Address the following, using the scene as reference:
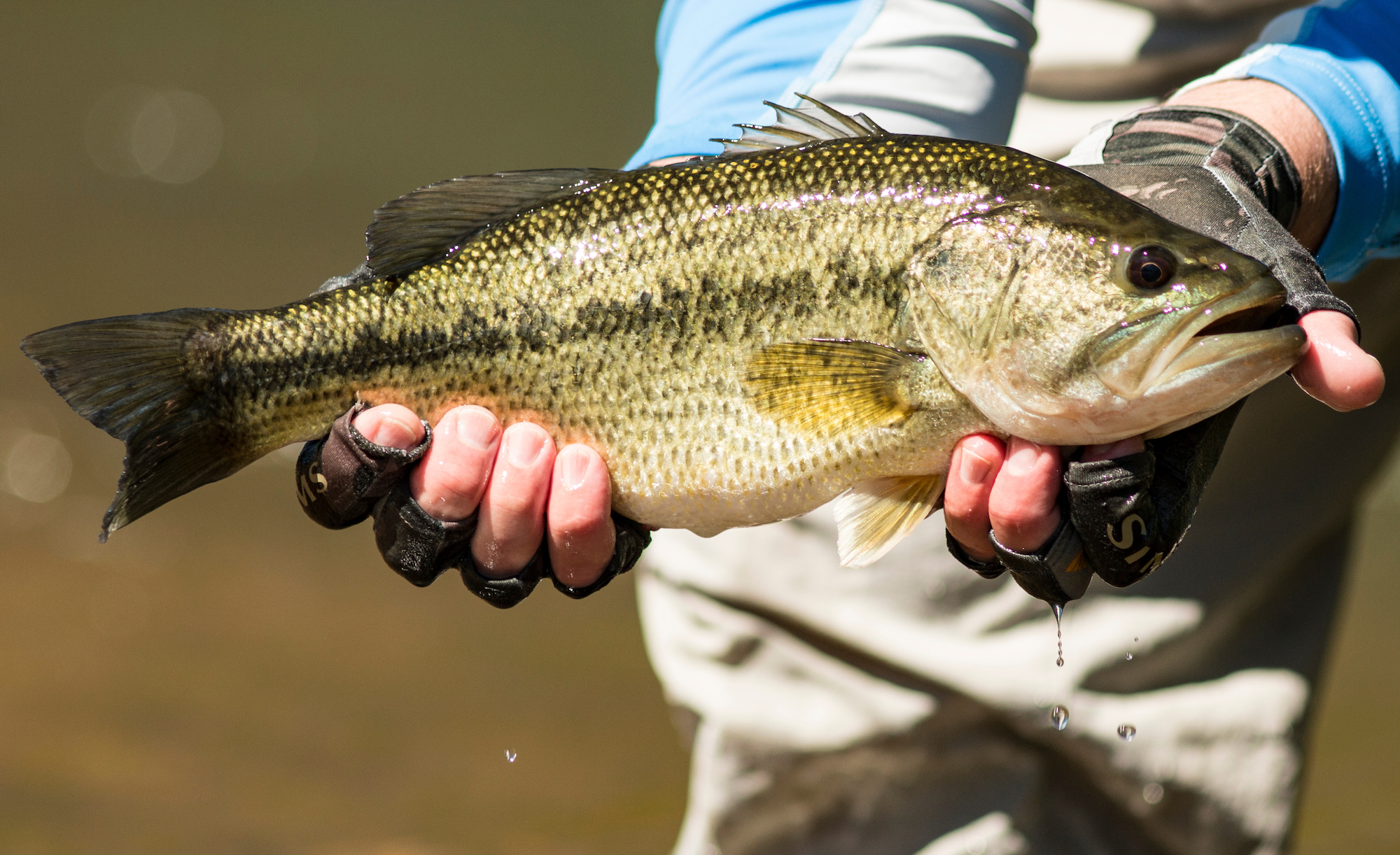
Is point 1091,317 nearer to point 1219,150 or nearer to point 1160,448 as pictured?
point 1160,448

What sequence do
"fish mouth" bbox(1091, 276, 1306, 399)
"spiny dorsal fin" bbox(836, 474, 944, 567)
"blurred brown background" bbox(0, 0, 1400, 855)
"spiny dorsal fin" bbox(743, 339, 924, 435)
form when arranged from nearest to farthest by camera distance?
1. "fish mouth" bbox(1091, 276, 1306, 399)
2. "spiny dorsal fin" bbox(743, 339, 924, 435)
3. "spiny dorsal fin" bbox(836, 474, 944, 567)
4. "blurred brown background" bbox(0, 0, 1400, 855)

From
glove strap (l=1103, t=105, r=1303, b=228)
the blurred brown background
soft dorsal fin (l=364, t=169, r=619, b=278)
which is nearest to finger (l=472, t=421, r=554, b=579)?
soft dorsal fin (l=364, t=169, r=619, b=278)

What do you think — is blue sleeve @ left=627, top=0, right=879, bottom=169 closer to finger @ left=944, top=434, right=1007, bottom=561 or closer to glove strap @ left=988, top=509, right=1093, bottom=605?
finger @ left=944, top=434, right=1007, bottom=561

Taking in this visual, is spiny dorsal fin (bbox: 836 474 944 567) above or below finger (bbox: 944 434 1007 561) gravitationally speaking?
below

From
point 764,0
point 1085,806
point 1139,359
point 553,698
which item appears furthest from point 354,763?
point 1139,359

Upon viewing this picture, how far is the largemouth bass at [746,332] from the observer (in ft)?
6.42

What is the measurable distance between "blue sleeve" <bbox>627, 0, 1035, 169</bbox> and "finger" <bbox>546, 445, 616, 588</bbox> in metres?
0.90

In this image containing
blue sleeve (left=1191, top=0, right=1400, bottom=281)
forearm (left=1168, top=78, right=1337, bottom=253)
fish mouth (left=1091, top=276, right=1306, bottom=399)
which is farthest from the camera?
blue sleeve (left=1191, top=0, right=1400, bottom=281)

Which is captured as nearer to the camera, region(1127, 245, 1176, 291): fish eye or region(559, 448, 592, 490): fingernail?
region(1127, 245, 1176, 291): fish eye

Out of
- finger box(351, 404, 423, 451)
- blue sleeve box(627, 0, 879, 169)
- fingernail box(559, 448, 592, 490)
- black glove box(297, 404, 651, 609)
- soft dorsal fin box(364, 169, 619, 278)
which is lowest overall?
black glove box(297, 404, 651, 609)

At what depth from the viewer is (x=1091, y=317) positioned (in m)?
1.95

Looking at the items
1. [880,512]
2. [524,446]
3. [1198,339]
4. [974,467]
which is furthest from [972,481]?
[524,446]

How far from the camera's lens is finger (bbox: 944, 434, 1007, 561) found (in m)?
2.08

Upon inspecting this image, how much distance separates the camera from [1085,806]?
128 inches
